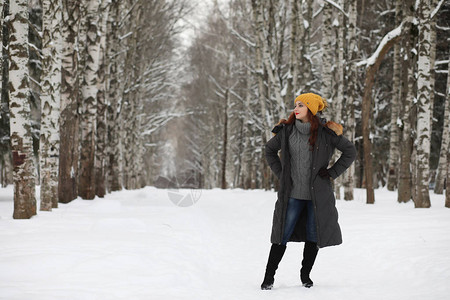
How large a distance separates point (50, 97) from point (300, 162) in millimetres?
5635

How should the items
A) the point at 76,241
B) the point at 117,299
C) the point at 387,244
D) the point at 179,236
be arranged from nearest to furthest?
the point at 117,299, the point at 76,241, the point at 387,244, the point at 179,236

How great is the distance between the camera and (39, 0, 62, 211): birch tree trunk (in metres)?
8.15

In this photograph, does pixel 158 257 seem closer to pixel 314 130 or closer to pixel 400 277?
pixel 314 130

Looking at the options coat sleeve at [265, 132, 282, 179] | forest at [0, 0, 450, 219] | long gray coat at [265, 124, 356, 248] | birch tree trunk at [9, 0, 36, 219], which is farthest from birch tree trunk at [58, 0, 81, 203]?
long gray coat at [265, 124, 356, 248]

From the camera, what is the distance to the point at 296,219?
14.7 feet

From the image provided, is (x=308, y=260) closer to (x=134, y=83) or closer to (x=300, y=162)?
(x=300, y=162)

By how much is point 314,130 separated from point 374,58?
7.93m

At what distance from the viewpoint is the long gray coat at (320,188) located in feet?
14.4

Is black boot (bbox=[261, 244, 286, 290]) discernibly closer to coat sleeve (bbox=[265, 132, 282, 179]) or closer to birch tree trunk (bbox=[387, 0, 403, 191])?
coat sleeve (bbox=[265, 132, 282, 179])

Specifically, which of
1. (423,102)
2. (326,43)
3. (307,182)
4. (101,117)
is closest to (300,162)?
(307,182)

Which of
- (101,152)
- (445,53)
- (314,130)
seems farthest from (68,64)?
(445,53)

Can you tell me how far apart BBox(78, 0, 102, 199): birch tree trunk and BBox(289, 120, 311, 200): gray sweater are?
337 inches

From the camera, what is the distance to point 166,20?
75.2ft

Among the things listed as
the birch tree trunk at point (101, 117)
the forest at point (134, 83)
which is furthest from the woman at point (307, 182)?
the birch tree trunk at point (101, 117)
